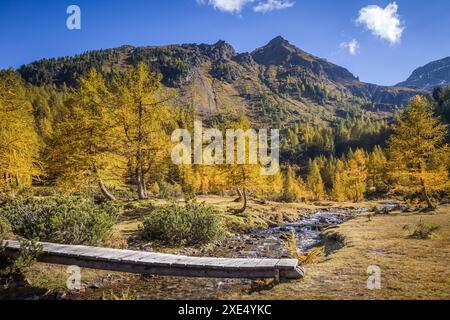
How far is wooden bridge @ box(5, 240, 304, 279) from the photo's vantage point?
10148 mm

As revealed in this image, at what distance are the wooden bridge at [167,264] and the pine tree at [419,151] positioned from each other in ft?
96.5

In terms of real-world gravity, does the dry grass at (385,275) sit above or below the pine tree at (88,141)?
below

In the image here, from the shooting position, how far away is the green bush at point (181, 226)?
19.5 m

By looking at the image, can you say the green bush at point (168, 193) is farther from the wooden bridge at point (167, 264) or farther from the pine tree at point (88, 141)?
the wooden bridge at point (167, 264)

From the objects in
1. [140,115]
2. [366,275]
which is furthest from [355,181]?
[366,275]

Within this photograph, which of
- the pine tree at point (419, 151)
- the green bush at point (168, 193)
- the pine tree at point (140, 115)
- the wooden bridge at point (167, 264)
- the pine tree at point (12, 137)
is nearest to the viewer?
the wooden bridge at point (167, 264)

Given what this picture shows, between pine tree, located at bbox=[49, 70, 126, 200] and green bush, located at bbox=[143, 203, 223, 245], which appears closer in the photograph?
green bush, located at bbox=[143, 203, 223, 245]

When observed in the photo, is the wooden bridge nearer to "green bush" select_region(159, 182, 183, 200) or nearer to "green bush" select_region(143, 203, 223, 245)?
"green bush" select_region(143, 203, 223, 245)

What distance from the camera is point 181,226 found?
19500mm

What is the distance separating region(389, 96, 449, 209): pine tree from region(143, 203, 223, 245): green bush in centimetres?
2367

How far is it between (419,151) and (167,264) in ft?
109

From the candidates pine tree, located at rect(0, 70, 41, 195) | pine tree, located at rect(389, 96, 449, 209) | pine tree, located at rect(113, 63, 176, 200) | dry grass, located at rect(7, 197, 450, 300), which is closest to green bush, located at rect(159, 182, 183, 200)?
pine tree, located at rect(113, 63, 176, 200)

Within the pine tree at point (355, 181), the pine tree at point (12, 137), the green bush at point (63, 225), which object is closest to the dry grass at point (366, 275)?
the green bush at point (63, 225)
